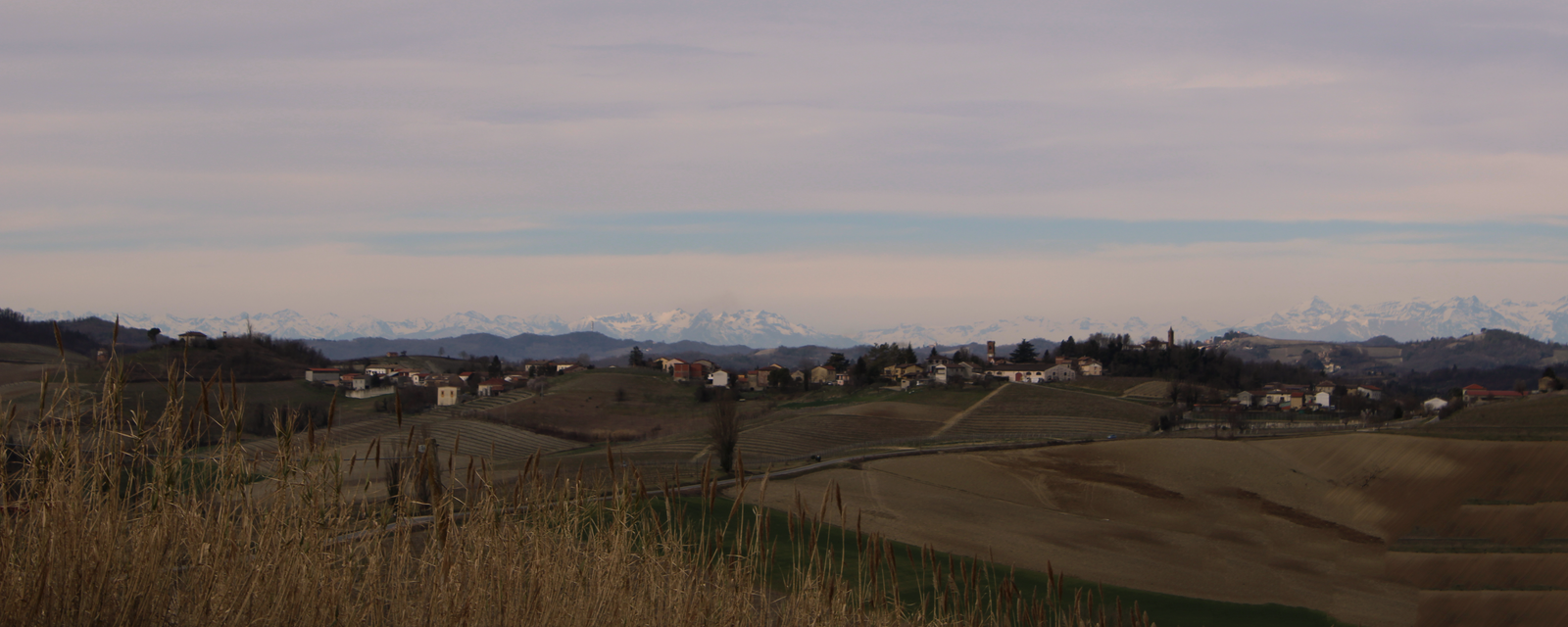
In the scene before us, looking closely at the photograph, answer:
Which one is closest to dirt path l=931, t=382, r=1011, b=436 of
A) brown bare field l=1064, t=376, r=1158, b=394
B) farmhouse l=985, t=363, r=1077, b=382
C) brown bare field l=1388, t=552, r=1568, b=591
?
brown bare field l=1064, t=376, r=1158, b=394

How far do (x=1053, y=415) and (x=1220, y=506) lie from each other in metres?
40.7

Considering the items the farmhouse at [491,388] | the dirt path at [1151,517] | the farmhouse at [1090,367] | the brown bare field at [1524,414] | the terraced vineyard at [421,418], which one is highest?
the farmhouse at [1090,367]

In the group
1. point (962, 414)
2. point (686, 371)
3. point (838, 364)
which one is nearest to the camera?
point (962, 414)

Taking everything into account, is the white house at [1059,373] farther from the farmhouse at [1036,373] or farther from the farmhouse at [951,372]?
the farmhouse at [951,372]

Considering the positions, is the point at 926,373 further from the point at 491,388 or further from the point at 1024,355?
the point at 491,388

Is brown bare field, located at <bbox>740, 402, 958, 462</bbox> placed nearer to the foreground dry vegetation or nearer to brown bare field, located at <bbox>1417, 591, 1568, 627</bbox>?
brown bare field, located at <bbox>1417, 591, 1568, 627</bbox>

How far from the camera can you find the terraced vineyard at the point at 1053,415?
7862 centimetres

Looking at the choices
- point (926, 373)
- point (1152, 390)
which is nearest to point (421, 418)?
point (926, 373)

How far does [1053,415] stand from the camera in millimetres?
86312

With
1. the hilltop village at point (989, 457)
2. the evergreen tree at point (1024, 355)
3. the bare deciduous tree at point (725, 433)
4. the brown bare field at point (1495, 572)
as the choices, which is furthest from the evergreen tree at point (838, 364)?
the brown bare field at point (1495, 572)

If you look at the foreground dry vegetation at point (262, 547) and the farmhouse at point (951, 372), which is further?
the farmhouse at point (951, 372)

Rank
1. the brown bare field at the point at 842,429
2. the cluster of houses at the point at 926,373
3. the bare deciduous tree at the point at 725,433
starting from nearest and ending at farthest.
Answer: the bare deciduous tree at the point at 725,433 < the brown bare field at the point at 842,429 < the cluster of houses at the point at 926,373

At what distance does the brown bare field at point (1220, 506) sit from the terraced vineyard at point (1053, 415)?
61.5 feet

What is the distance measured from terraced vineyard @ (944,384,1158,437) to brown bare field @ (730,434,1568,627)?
18741mm
